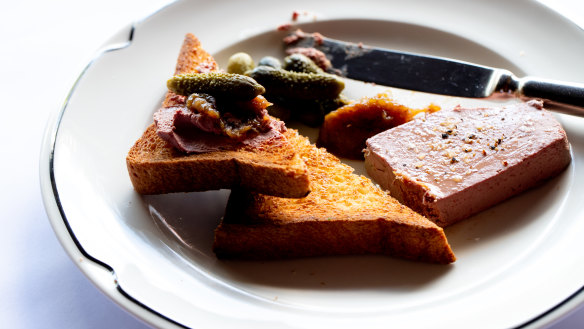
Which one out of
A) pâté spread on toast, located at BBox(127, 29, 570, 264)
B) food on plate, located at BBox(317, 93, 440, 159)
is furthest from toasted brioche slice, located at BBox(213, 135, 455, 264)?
food on plate, located at BBox(317, 93, 440, 159)

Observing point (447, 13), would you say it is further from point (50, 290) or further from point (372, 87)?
point (50, 290)

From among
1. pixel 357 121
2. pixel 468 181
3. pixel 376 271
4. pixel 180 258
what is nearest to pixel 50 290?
pixel 180 258

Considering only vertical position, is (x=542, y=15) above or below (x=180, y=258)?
above

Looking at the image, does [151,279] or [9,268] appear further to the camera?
[9,268]

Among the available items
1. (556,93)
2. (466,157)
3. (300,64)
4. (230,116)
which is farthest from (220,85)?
(556,93)

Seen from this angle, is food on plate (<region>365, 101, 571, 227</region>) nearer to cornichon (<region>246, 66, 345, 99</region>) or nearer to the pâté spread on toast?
the pâté spread on toast

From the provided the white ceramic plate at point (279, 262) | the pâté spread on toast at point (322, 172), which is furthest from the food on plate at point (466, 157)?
the white ceramic plate at point (279, 262)

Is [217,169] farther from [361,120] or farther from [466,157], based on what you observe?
[466,157]
